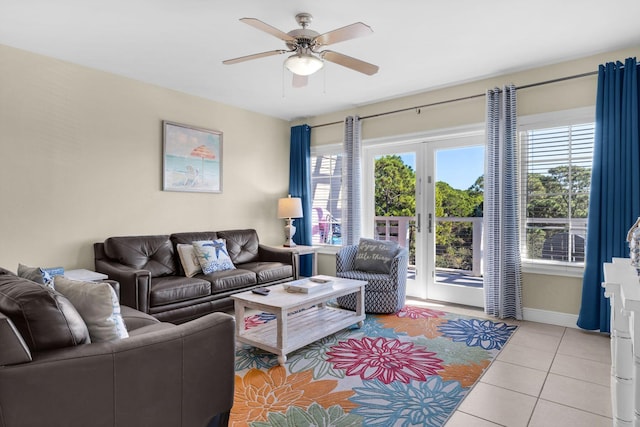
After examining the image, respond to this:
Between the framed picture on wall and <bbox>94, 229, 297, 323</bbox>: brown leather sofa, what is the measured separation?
2.07ft

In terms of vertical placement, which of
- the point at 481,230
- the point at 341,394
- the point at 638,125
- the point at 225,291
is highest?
the point at 638,125

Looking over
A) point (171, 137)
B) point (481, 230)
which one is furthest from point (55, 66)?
point (481, 230)

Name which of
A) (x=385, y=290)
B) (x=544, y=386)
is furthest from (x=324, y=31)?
(x=544, y=386)

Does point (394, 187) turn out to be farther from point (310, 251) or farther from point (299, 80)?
point (299, 80)

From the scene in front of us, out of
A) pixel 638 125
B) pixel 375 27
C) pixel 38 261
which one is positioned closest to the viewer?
pixel 375 27

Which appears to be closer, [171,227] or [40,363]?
[40,363]

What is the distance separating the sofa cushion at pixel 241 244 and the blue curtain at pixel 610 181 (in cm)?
365

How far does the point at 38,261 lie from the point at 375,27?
3.66 meters

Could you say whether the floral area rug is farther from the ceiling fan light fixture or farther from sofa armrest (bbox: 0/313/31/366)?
the ceiling fan light fixture

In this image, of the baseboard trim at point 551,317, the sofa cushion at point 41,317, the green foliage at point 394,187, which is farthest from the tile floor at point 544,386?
the green foliage at point 394,187

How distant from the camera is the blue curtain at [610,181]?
124 inches

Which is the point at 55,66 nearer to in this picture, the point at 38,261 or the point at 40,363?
the point at 38,261

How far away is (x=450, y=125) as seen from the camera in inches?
172

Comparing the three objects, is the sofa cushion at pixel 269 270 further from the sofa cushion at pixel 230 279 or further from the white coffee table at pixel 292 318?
the white coffee table at pixel 292 318
